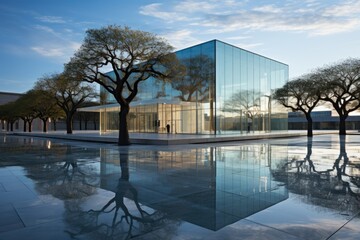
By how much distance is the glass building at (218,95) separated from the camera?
3231 cm

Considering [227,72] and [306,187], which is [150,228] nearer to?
[306,187]

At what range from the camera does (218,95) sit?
32281mm

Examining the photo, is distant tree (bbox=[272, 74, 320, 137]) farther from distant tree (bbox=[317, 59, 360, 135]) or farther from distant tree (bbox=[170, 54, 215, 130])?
distant tree (bbox=[170, 54, 215, 130])

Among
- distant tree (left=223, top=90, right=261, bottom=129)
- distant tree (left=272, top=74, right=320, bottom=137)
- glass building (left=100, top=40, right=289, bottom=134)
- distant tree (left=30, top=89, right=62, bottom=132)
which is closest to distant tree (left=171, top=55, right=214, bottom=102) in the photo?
glass building (left=100, top=40, right=289, bottom=134)

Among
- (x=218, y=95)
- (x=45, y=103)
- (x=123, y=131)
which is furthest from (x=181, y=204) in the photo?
(x=45, y=103)

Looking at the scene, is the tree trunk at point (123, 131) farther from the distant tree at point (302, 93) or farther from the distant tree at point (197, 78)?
the distant tree at point (302, 93)

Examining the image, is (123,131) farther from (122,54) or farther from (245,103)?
(245,103)

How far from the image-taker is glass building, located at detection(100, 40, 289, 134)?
32312 millimetres

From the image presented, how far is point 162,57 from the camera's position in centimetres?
1992

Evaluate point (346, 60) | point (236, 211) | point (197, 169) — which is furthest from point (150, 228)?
point (346, 60)

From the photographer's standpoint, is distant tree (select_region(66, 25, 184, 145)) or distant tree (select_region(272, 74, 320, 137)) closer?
distant tree (select_region(66, 25, 184, 145))

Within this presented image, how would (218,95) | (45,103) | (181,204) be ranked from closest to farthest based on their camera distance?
(181,204)
(218,95)
(45,103)

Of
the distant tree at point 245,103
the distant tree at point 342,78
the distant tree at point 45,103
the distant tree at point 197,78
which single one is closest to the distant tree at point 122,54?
the distant tree at point 197,78

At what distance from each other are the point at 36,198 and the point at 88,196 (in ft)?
3.34
